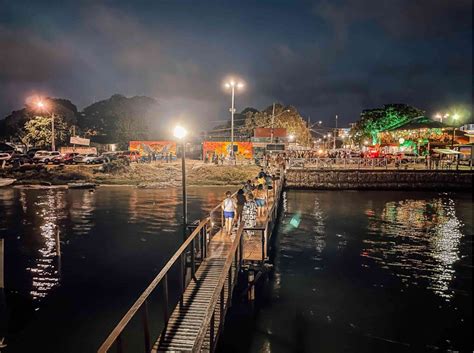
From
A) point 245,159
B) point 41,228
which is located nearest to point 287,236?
point 41,228

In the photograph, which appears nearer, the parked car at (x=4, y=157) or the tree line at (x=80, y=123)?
the parked car at (x=4, y=157)

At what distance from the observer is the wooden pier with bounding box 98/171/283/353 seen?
22.6 ft

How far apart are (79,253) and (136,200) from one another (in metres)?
15.9

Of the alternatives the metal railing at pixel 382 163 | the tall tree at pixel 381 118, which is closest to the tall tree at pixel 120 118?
the metal railing at pixel 382 163

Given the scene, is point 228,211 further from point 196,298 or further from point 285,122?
point 285,122

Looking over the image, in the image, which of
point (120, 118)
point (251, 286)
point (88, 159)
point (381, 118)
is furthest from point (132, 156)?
point (381, 118)

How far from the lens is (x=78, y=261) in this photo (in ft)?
55.4

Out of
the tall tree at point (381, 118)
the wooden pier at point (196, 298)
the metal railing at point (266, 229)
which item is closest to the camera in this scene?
the wooden pier at point (196, 298)

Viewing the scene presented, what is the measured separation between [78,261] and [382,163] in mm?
42599

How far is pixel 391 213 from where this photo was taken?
3059cm

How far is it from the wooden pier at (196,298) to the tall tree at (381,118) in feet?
257

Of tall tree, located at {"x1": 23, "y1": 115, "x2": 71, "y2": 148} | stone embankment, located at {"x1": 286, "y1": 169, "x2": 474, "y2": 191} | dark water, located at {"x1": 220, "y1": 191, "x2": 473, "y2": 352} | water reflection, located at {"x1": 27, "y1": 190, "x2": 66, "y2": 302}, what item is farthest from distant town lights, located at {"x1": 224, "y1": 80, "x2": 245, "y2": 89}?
tall tree, located at {"x1": 23, "y1": 115, "x2": 71, "y2": 148}

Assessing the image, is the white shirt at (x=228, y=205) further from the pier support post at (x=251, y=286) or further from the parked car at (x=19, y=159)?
the parked car at (x=19, y=159)

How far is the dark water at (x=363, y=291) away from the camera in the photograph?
1070cm
